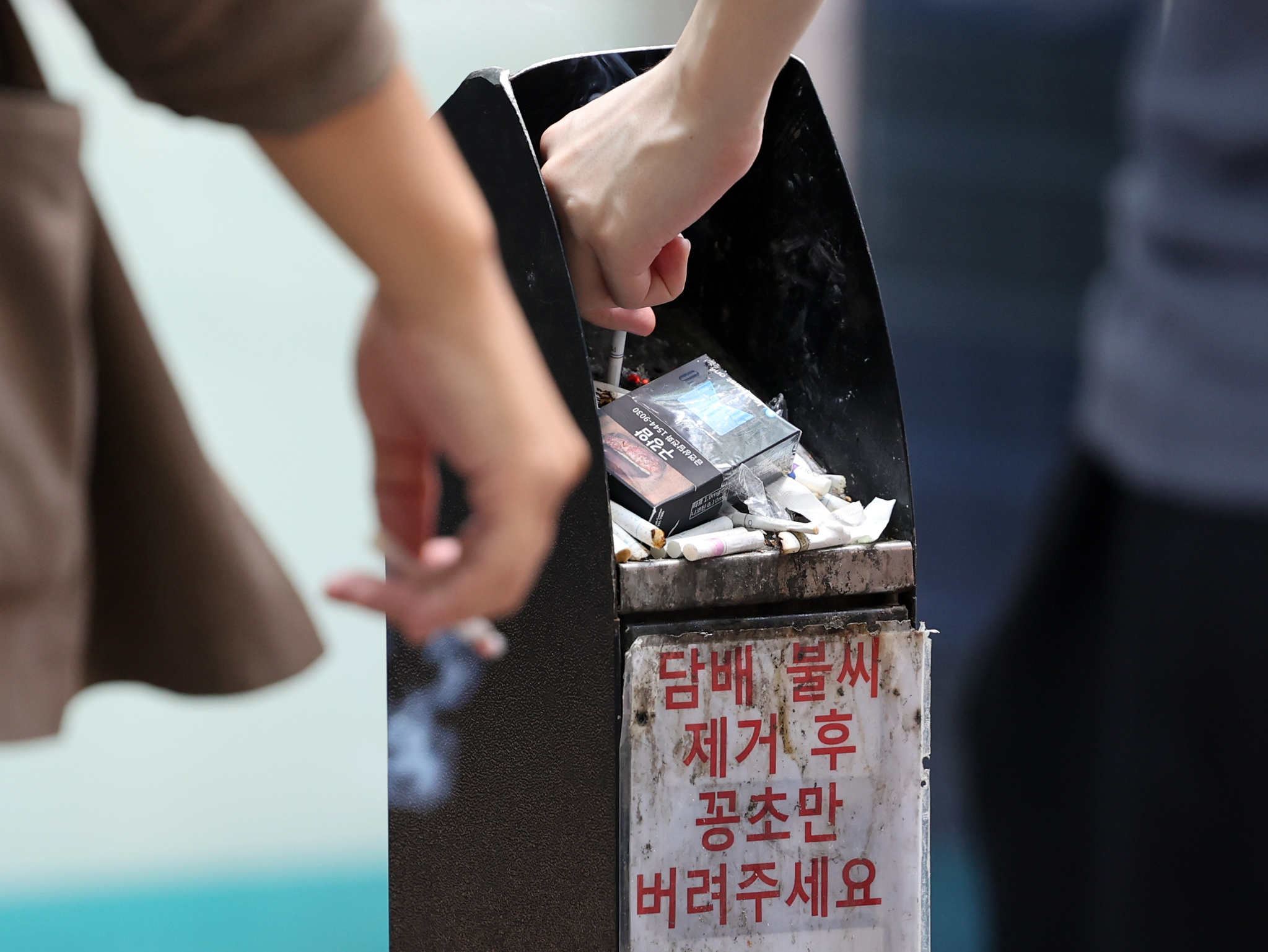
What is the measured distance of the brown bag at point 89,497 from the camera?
437 mm

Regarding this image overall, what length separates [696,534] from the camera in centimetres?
154

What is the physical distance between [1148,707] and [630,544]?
0.96 metres

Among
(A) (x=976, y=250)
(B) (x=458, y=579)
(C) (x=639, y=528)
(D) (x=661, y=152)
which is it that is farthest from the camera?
(A) (x=976, y=250)

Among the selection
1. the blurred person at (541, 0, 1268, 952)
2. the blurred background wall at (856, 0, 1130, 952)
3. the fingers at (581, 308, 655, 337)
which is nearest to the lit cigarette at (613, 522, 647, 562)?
the fingers at (581, 308, 655, 337)

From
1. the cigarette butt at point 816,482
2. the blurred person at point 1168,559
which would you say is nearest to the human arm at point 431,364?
the blurred person at point 1168,559

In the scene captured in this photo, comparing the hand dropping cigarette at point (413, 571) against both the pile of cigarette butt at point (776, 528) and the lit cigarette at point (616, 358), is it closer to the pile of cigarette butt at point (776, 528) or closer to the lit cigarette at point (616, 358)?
the pile of cigarette butt at point (776, 528)

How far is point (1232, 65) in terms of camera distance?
1.59ft

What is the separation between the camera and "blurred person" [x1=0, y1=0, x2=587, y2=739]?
422 millimetres

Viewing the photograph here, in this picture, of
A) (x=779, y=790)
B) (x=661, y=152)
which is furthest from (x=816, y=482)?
(x=661, y=152)

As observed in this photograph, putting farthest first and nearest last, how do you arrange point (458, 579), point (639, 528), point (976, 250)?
point (976, 250) → point (639, 528) → point (458, 579)

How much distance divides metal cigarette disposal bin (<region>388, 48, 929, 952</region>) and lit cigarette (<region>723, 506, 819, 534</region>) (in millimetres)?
32

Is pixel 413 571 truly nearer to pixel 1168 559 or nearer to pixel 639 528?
pixel 1168 559

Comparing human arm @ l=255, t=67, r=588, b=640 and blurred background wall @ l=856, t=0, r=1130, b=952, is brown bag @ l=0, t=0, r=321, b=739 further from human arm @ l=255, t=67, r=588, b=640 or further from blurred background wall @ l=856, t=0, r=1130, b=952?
blurred background wall @ l=856, t=0, r=1130, b=952

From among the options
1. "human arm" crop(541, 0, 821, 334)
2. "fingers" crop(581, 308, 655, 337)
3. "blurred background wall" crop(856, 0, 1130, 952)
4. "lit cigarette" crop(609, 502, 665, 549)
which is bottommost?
"lit cigarette" crop(609, 502, 665, 549)
